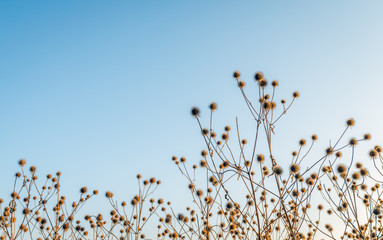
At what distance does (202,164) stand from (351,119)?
2.74 metres

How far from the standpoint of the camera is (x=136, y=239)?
4754 mm

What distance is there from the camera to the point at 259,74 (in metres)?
4.80

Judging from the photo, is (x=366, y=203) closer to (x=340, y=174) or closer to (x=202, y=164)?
(x=340, y=174)

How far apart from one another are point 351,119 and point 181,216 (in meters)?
3.67

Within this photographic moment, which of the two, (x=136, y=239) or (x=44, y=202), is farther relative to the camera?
(x=44, y=202)

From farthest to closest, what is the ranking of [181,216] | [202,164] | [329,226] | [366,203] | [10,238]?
[329,226]
[366,203]
[181,216]
[202,164]
[10,238]

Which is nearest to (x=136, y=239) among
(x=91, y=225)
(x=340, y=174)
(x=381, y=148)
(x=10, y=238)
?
(x=10, y=238)

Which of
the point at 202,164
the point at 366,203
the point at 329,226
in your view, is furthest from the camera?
the point at 329,226

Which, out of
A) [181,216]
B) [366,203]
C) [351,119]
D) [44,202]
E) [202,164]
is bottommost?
[44,202]

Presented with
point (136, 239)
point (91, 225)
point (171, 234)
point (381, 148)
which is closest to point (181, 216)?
point (171, 234)

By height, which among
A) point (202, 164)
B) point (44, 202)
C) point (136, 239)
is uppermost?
point (202, 164)

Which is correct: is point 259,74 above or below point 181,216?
above

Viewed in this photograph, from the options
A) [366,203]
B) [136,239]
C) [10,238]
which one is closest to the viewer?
[10,238]

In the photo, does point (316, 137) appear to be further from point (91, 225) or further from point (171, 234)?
point (91, 225)
